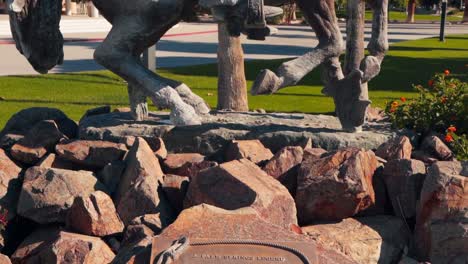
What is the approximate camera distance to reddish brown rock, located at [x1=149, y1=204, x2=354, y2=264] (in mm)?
3879

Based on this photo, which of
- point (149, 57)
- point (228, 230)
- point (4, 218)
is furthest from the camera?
point (149, 57)

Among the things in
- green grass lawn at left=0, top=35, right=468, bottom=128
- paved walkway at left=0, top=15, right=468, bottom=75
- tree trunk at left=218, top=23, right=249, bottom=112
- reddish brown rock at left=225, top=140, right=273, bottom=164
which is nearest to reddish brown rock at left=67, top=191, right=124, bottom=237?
reddish brown rock at left=225, top=140, right=273, bottom=164

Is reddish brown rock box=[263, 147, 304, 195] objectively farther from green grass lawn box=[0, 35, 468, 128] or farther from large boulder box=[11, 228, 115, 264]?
green grass lawn box=[0, 35, 468, 128]

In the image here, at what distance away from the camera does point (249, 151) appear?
5145 millimetres

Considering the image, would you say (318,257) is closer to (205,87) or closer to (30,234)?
(30,234)

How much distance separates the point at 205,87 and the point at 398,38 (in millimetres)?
17847

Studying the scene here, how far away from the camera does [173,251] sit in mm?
3699

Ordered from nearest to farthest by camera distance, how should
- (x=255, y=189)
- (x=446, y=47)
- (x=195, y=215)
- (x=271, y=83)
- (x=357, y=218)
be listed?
(x=195, y=215), (x=255, y=189), (x=357, y=218), (x=271, y=83), (x=446, y=47)

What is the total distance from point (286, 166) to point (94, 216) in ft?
3.90

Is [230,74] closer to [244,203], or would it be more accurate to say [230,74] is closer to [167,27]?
[167,27]

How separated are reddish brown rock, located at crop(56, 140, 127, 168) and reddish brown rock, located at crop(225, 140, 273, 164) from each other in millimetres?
683

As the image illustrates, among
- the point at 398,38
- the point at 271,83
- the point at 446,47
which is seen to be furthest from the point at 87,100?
the point at 398,38

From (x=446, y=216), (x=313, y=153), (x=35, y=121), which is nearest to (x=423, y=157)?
(x=313, y=153)

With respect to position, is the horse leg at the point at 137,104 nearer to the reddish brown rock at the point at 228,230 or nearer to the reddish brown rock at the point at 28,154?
the reddish brown rock at the point at 28,154
